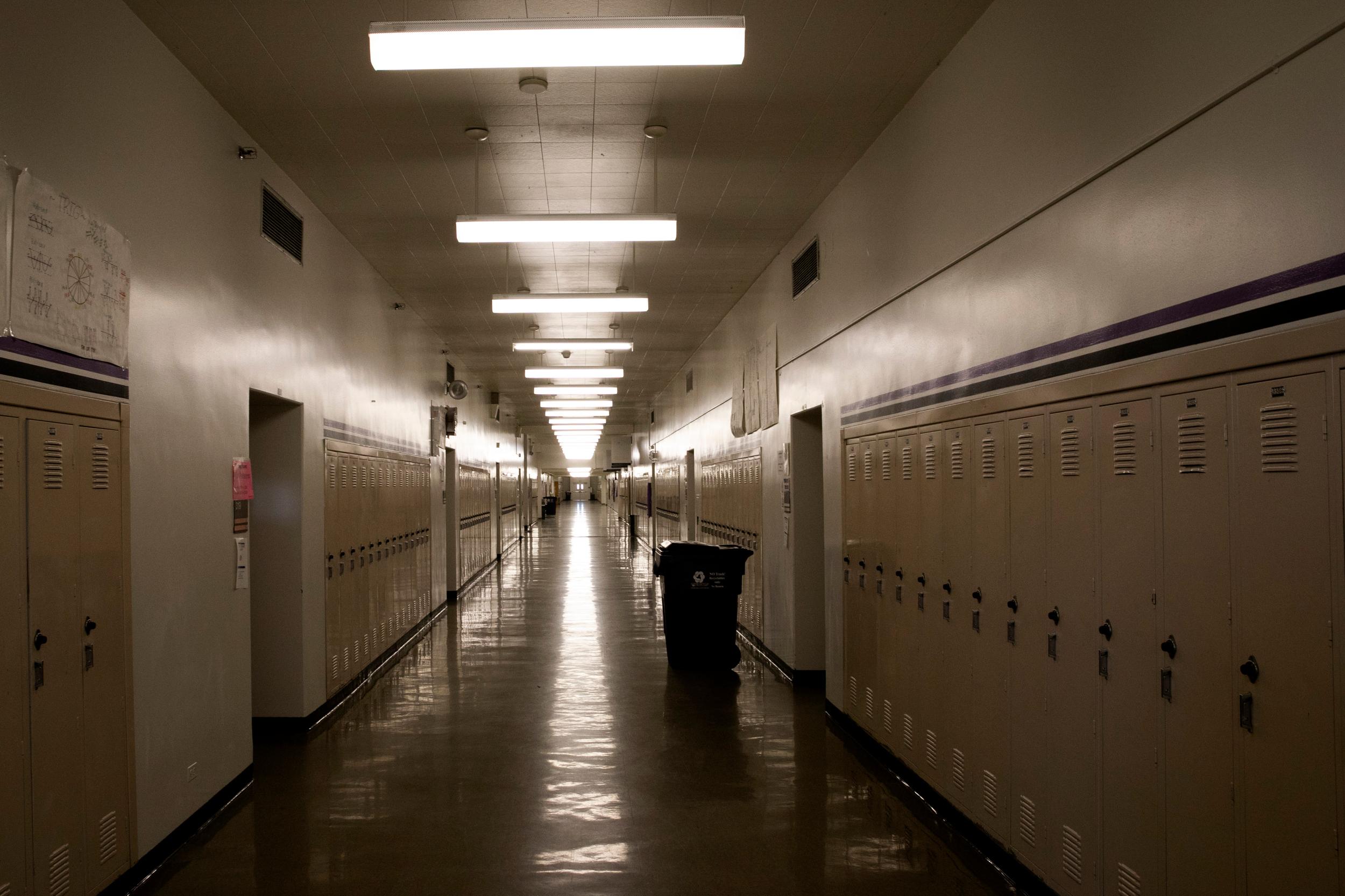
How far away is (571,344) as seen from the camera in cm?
818

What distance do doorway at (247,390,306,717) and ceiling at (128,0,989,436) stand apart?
1.62m

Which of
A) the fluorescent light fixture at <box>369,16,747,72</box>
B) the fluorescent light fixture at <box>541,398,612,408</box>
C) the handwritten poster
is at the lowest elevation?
the handwritten poster

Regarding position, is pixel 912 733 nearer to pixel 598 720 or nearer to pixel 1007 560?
pixel 1007 560

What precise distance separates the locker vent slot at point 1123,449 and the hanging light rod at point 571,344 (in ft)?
19.5

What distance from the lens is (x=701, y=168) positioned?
509cm

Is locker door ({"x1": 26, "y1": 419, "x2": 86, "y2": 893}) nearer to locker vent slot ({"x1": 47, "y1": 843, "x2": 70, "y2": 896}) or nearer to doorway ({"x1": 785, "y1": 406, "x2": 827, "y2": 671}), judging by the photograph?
locker vent slot ({"x1": 47, "y1": 843, "x2": 70, "y2": 896})

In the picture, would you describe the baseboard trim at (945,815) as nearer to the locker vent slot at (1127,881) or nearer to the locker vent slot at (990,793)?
the locker vent slot at (990,793)

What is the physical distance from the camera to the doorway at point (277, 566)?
211 inches

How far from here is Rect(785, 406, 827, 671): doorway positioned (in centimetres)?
658

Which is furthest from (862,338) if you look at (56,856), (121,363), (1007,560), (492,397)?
(492,397)

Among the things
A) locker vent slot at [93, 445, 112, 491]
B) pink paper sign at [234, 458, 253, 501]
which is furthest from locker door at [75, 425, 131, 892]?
pink paper sign at [234, 458, 253, 501]

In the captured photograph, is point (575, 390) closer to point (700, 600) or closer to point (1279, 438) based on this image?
point (700, 600)

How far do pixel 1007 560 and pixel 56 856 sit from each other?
11.5 ft

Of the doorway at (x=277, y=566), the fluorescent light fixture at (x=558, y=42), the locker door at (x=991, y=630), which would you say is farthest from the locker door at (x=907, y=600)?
the doorway at (x=277, y=566)
